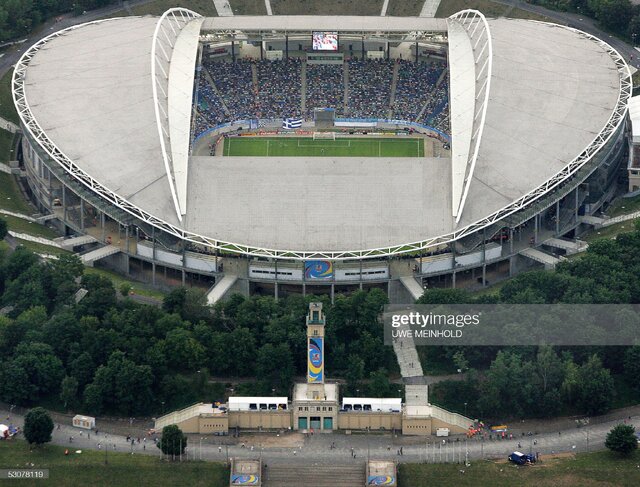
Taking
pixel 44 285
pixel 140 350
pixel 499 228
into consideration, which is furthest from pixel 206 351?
pixel 499 228

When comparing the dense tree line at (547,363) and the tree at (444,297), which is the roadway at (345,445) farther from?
the tree at (444,297)

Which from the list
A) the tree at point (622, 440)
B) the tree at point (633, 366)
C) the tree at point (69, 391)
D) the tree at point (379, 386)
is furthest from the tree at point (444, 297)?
the tree at point (69, 391)

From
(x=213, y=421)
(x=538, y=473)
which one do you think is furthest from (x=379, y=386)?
(x=538, y=473)

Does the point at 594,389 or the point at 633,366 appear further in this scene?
the point at 633,366

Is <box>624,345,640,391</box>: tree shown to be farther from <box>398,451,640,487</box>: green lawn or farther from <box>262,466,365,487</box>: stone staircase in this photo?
<box>262,466,365,487</box>: stone staircase

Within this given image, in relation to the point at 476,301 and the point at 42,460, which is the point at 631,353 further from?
the point at 42,460

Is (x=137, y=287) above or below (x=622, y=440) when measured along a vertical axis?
above

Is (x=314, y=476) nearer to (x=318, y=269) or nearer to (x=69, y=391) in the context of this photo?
(x=69, y=391)
